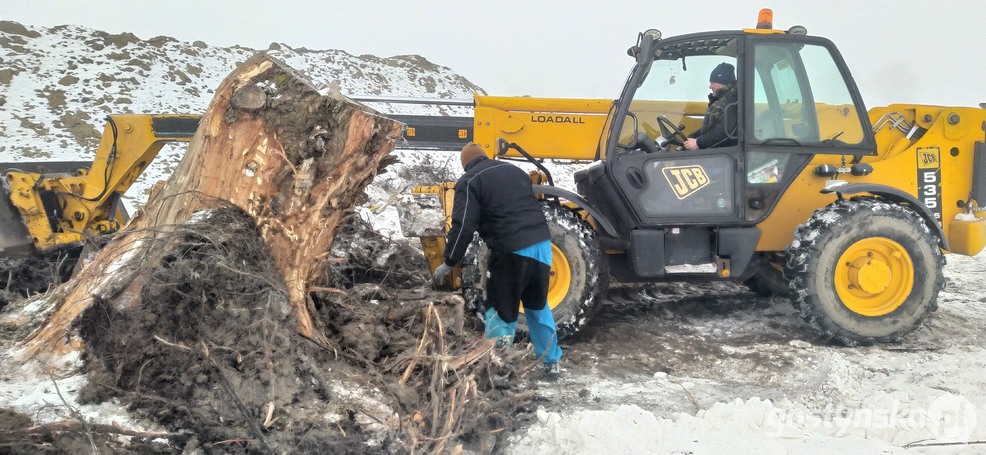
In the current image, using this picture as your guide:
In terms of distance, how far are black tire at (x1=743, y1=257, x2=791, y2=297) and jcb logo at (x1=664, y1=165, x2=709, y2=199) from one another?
1.22 metres

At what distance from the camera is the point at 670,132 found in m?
5.53

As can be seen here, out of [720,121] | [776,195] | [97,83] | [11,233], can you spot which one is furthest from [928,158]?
[97,83]

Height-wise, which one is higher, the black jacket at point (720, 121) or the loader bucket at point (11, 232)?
the black jacket at point (720, 121)

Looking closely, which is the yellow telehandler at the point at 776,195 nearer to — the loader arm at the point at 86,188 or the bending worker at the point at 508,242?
the bending worker at the point at 508,242

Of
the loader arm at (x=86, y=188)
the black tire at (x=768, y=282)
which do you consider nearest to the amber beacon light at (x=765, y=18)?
the black tire at (x=768, y=282)

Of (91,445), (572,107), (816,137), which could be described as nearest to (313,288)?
(91,445)

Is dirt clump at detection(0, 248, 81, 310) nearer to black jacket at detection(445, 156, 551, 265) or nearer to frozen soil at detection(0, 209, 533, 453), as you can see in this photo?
frozen soil at detection(0, 209, 533, 453)

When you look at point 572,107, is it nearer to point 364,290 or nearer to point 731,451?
point 364,290

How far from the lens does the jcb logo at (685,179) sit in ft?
16.7

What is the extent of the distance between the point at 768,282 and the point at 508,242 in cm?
334

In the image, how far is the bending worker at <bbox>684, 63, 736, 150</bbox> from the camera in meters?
5.14

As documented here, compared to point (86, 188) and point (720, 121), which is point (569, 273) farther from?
point (86, 188)

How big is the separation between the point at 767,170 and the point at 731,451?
2.84 metres

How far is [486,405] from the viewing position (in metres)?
3.30
